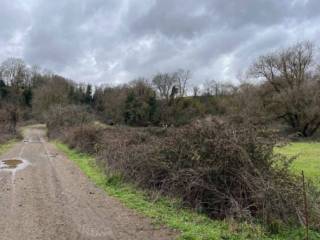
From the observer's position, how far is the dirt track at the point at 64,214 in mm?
5910

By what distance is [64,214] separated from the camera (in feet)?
23.5

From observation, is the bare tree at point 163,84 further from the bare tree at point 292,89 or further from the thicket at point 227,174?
the thicket at point 227,174

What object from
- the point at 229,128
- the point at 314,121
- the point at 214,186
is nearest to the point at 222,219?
the point at 214,186

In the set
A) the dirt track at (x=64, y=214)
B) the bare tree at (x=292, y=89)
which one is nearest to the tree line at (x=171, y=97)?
the bare tree at (x=292, y=89)

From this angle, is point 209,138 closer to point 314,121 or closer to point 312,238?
point 312,238

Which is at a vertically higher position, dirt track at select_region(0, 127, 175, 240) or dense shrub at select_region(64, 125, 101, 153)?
dense shrub at select_region(64, 125, 101, 153)

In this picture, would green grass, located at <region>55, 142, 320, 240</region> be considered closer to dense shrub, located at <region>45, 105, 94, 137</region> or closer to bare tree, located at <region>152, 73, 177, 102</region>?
dense shrub, located at <region>45, 105, 94, 137</region>

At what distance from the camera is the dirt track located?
19.4 feet

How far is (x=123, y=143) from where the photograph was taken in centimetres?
1441

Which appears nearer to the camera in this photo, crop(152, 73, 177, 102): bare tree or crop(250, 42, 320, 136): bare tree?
crop(250, 42, 320, 136): bare tree

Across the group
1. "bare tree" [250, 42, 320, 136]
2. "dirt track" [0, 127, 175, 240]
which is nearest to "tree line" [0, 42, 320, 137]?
"bare tree" [250, 42, 320, 136]

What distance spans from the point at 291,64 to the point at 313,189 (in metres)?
46.1

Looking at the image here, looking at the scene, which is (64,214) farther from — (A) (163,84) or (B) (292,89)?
(A) (163,84)

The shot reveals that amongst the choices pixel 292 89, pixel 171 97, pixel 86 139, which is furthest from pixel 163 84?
pixel 86 139
